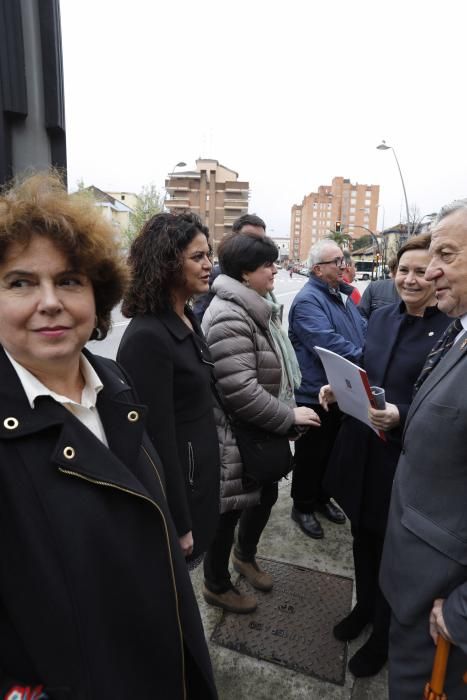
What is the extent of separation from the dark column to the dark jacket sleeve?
0.71 metres

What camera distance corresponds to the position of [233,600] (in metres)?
2.47

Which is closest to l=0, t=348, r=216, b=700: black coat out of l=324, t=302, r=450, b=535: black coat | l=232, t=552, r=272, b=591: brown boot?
l=324, t=302, r=450, b=535: black coat

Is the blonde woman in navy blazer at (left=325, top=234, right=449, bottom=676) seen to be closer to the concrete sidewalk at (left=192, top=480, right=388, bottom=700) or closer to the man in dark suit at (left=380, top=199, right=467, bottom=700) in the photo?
the concrete sidewalk at (left=192, top=480, right=388, bottom=700)

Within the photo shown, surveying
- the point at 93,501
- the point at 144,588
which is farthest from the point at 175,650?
the point at 93,501

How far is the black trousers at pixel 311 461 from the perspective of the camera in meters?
3.29

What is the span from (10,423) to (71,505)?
0.22 m

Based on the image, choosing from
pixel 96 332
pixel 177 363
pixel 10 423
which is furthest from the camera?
pixel 177 363

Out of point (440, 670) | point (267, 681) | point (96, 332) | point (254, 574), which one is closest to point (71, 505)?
point (96, 332)

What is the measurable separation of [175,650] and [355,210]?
441 ft

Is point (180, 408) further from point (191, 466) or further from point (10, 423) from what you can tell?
point (10, 423)

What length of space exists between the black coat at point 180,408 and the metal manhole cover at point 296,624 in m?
0.68

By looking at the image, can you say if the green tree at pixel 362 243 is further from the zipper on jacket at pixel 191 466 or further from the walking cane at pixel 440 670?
the walking cane at pixel 440 670

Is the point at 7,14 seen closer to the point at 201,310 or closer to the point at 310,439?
the point at 201,310

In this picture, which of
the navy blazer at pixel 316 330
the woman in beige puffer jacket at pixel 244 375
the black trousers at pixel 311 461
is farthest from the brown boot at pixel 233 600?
the navy blazer at pixel 316 330
